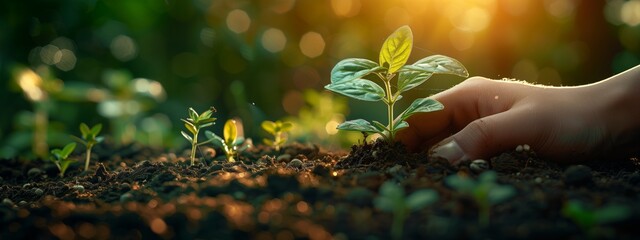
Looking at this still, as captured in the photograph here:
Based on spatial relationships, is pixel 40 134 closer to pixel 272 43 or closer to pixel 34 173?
pixel 34 173

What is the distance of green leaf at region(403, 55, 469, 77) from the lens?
1.66 m

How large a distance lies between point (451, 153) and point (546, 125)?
0.31m

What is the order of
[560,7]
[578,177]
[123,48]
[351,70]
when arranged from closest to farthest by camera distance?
[578,177], [351,70], [560,7], [123,48]

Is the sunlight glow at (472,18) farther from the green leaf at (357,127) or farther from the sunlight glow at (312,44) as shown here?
the green leaf at (357,127)

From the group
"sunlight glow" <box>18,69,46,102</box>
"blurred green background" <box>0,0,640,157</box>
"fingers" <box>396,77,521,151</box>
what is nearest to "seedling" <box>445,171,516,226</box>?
"fingers" <box>396,77,521,151</box>

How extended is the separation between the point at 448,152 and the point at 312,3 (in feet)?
11.5

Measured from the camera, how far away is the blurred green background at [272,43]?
4734 mm

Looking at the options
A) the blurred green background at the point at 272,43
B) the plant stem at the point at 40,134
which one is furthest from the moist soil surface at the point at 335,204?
the blurred green background at the point at 272,43

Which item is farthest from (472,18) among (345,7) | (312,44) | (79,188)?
(79,188)

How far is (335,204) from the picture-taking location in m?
1.24

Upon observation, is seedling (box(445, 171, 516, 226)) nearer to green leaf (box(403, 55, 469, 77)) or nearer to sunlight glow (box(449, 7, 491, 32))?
green leaf (box(403, 55, 469, 77))

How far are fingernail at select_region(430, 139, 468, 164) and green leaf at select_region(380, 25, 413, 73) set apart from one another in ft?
0.89

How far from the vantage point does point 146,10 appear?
4910mm

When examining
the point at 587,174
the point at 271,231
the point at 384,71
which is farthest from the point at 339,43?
the point at 271,231
